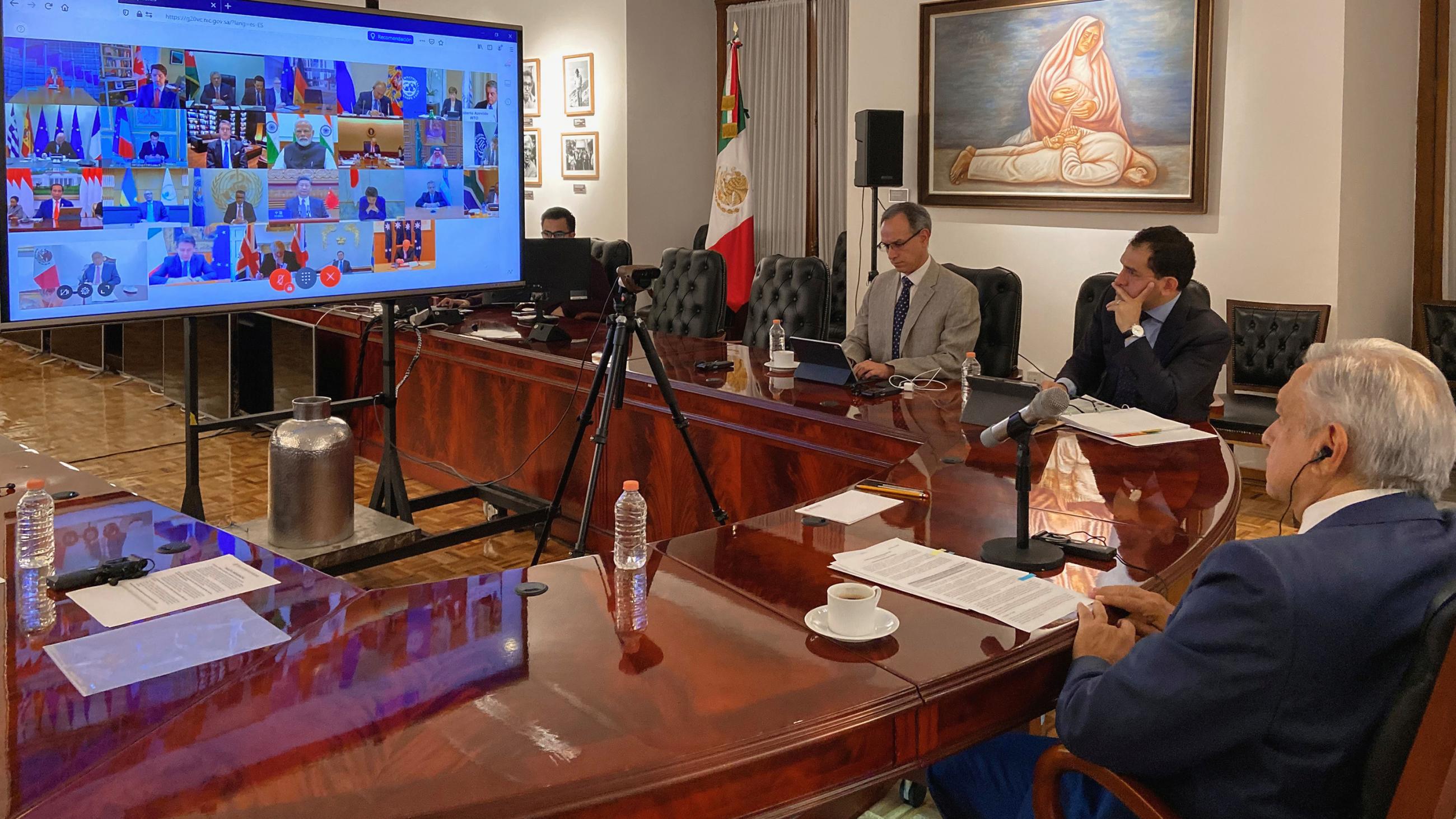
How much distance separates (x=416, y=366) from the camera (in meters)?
5.25

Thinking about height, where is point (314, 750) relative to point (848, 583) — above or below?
below

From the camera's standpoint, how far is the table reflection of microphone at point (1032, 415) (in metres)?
1.72

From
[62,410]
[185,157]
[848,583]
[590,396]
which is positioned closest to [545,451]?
[590,396]

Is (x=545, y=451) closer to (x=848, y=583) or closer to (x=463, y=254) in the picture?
(x=463, y=254)

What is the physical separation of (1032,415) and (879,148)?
445 centimetres

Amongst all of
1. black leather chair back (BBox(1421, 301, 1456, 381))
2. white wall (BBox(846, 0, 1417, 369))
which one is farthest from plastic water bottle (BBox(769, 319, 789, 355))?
black leather chair back (BBox(1421, 301, 1456, 381))

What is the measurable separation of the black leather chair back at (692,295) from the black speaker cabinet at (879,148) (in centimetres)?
105

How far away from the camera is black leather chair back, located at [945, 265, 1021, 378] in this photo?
450cm

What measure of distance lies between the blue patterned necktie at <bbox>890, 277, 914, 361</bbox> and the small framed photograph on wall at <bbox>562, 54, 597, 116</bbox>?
4714mm

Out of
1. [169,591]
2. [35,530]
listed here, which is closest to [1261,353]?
[169,591]

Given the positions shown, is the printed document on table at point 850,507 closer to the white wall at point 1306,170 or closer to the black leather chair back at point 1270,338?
the black leather chair back at point 1270,338

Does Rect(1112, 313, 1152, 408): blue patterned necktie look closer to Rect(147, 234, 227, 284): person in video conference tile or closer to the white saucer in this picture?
the white saucer

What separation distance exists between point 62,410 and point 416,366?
330 centimetres

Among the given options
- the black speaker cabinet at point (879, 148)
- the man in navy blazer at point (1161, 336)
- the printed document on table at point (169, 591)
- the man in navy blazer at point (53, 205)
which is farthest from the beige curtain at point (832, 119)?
the printed document on table at point (169, 591)
